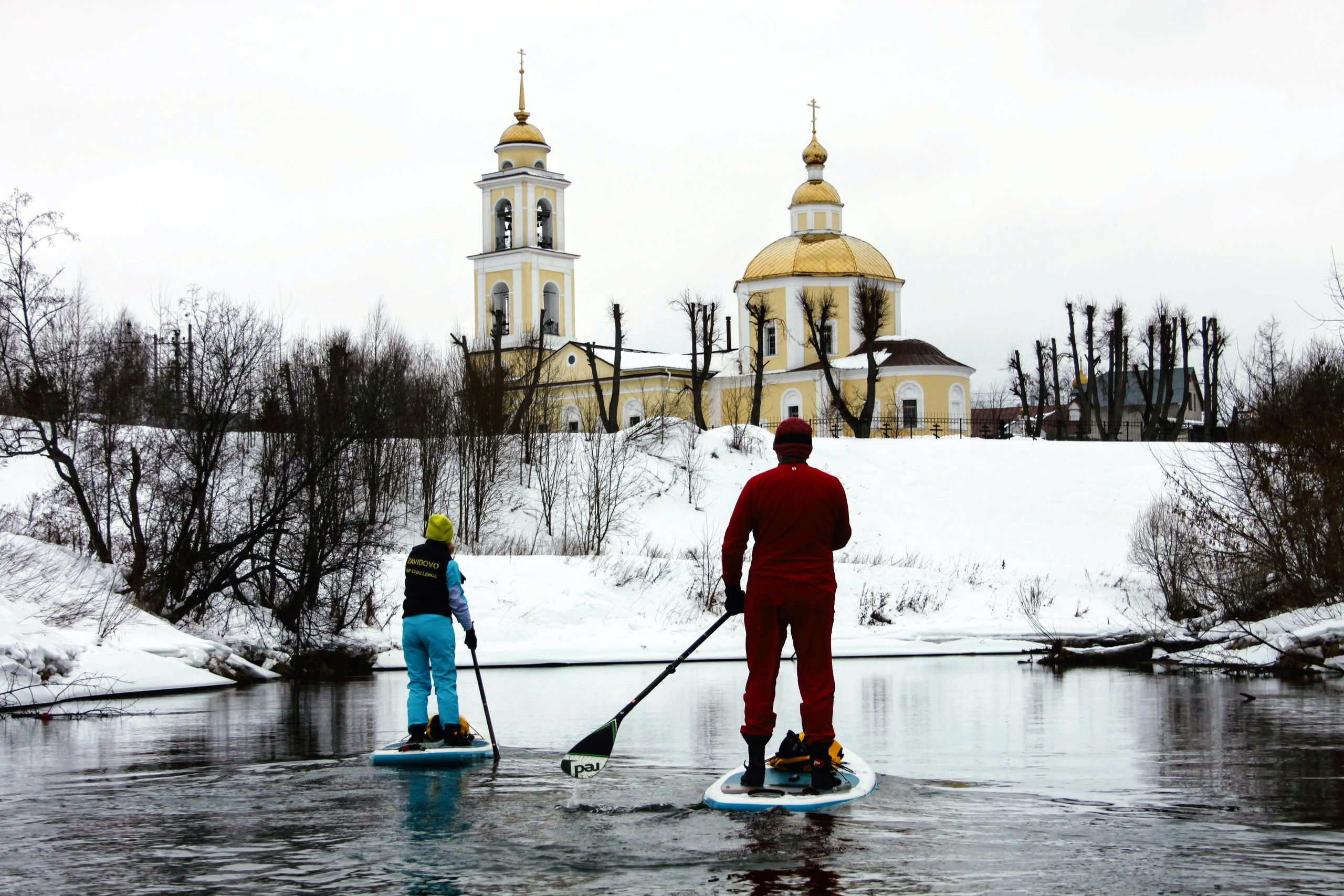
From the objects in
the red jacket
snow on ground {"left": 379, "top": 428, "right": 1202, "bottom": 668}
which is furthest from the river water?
snow on ground {"left": 379, "top": 428, "right": 1202, "bottom": 668}

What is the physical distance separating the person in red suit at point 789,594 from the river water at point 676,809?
0.60m

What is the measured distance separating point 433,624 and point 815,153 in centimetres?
7026

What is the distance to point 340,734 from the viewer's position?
13.7m

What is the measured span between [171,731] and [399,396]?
30184 millimetres

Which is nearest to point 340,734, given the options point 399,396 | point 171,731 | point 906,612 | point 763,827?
point 171,731

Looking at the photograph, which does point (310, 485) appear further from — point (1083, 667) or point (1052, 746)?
point (1052, 746)

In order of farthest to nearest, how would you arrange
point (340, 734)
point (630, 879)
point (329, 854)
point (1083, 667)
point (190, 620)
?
point (190, 620) < point (1083, 667) < point (340, 734) < point (329, 854) < point (630, 879)

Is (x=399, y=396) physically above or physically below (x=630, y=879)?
above

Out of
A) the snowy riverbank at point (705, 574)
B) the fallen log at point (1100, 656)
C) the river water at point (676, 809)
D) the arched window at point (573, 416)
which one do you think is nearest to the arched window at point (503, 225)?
the arched window at point (573, 416)

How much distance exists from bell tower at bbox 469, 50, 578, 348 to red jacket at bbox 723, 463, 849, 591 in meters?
73.3

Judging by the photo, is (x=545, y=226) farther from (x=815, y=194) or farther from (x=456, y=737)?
(x=456, y=737)

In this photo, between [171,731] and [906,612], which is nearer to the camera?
[171,731]

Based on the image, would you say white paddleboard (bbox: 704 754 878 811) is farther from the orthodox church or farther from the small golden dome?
the small golden dome

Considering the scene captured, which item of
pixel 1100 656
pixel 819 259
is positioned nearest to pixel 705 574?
pixel 1100 656
